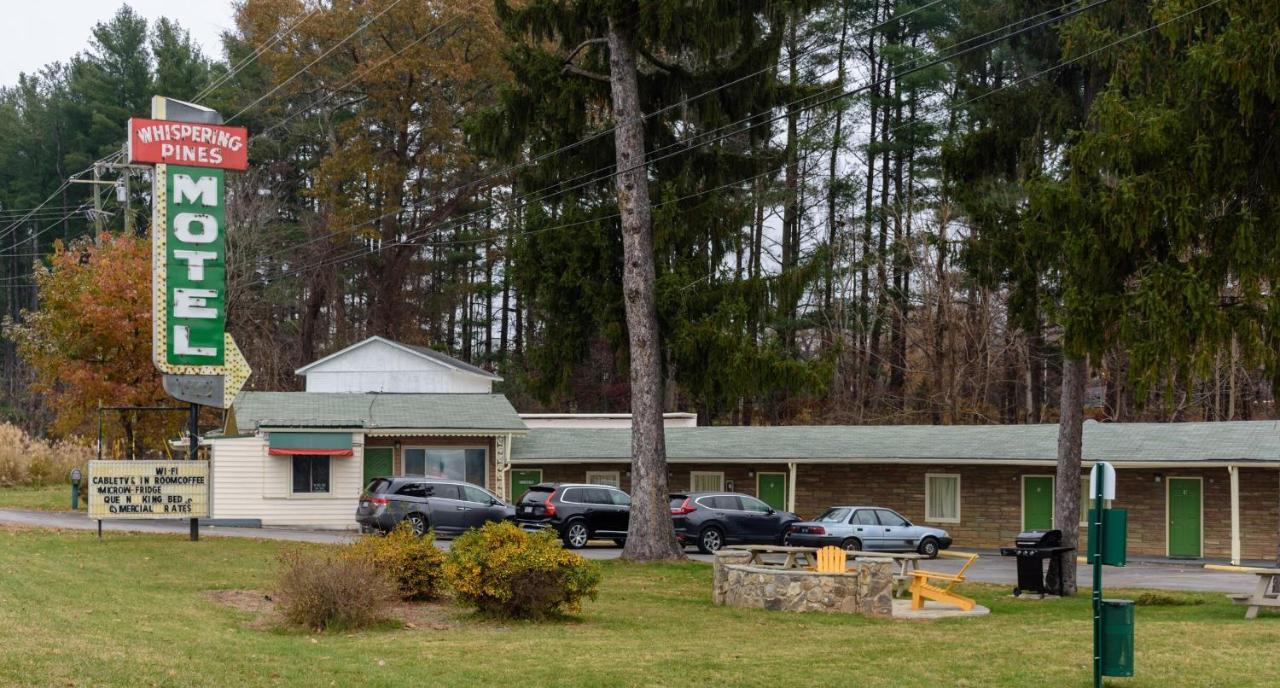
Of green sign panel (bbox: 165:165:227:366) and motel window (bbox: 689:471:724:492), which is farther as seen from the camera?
motel window (bbox: 689:471:724:492)

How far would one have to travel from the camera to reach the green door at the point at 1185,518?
110 feet

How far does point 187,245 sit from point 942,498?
20639mm

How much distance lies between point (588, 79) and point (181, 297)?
9.43 meters

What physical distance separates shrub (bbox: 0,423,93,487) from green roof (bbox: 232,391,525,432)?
431 inches

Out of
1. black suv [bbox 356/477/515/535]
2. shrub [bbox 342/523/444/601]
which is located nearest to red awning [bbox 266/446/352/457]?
black suv [bbox 356/477/515/535]

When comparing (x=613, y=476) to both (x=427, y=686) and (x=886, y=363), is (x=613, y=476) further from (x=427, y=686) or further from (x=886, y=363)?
(x=427, y=686)

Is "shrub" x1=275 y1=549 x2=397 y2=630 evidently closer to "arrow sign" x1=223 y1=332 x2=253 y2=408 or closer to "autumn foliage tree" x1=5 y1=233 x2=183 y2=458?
"arrow sign" x1=223 y1=332 x2=253 y2=408

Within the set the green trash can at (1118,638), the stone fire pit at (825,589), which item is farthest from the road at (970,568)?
the green trash can at (1118,638)

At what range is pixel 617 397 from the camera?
196 feet

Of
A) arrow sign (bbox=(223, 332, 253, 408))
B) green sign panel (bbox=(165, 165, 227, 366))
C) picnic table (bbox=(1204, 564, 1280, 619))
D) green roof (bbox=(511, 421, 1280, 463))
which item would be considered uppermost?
green sign panel (bbox=(165, 165, 227, 366))

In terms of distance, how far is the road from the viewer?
26094 millimetres

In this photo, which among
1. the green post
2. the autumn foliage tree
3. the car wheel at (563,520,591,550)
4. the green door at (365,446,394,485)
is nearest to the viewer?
the car wheel at (563,520,591,550)

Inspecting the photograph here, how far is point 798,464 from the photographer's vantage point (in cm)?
3822

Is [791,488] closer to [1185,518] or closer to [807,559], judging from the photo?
[1185,518]
